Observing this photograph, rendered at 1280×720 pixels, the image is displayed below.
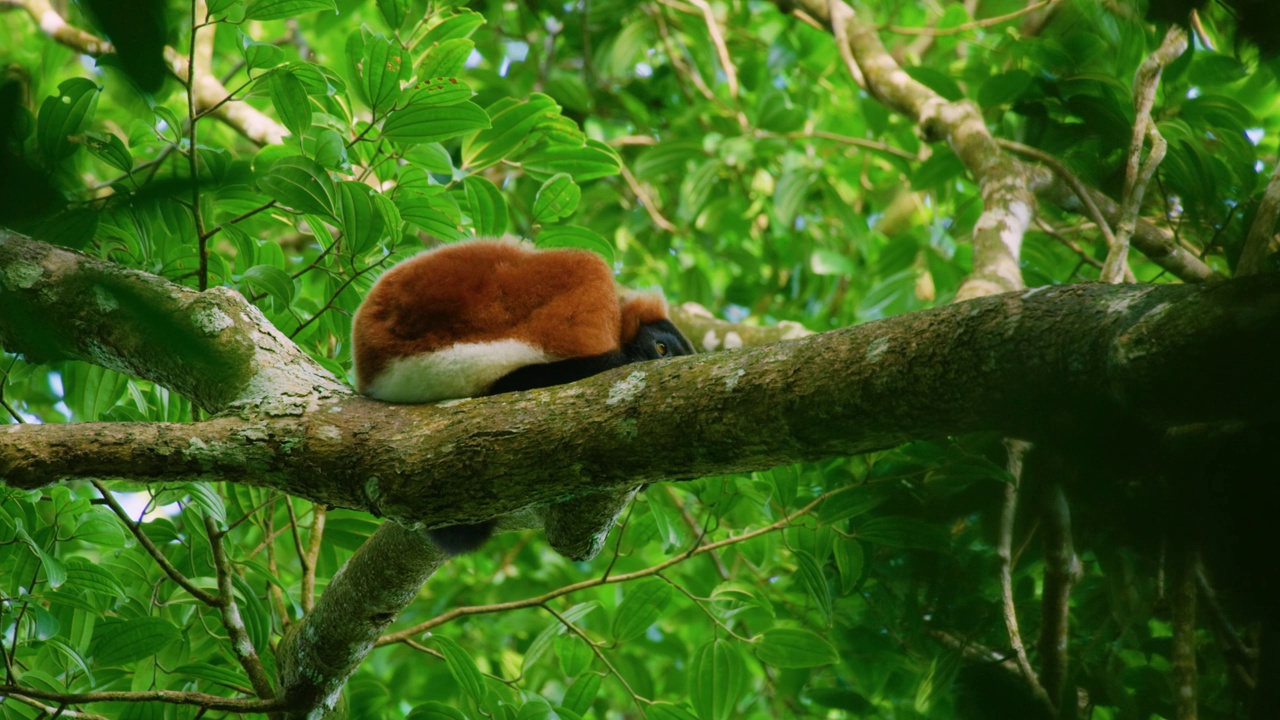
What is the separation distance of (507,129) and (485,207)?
278 millimetres

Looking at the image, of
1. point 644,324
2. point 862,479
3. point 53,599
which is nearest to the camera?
point 53,599

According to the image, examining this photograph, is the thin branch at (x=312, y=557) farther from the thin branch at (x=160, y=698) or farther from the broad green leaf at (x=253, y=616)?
the thin branch at (x=160, y=698)

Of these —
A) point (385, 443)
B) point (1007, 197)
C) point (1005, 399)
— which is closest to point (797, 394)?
point (1005, 399)

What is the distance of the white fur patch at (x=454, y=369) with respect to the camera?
8.15 feet

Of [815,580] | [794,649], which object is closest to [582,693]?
[794,649]

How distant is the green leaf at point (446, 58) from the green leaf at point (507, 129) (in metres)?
0.27

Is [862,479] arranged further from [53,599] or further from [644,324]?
[53,599]

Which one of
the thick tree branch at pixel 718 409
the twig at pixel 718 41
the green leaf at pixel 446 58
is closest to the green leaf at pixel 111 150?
the thick tree branch at pixel 718 409

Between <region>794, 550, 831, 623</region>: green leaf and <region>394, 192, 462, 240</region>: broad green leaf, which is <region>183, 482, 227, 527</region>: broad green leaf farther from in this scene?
<region>794, 550, 831, 623</region>: green leaf

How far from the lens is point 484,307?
8.58ft

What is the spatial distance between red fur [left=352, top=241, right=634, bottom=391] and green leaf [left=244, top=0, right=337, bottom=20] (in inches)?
29.4

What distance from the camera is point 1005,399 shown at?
4.84ft

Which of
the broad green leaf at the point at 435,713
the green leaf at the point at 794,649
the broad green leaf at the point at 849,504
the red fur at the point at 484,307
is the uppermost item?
the red fur at the point at 484,307

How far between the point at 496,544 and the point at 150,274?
12.7 feet
